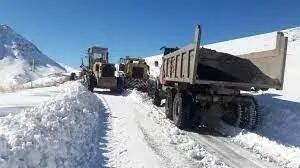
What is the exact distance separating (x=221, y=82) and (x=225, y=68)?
1701 mm

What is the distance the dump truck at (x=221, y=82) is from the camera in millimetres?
12625

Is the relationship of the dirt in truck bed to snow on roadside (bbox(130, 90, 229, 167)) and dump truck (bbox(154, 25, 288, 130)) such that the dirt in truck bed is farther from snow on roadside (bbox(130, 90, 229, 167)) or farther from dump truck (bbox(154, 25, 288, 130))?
snow on roadside (bbox(130, 90, 229, 167))

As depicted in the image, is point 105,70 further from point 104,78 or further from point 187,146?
point 187,146

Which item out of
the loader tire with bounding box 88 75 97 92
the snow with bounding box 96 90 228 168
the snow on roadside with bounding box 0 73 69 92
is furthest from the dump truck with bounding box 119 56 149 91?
the snow with bounding box 96 90 228 168

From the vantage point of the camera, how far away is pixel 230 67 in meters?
14.3

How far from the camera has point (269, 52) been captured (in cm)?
1321

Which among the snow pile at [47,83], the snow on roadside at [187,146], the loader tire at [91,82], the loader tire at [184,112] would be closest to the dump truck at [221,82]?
the loader tire at [184,112]

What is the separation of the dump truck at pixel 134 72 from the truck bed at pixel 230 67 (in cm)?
1671

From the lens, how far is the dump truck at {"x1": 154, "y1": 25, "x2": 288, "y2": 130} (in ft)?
41.4

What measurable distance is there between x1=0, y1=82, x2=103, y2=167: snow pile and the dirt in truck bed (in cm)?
377

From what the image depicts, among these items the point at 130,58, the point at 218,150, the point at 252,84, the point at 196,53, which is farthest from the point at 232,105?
the point at 130,58

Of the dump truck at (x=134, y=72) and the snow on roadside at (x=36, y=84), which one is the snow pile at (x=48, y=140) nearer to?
the snow on roadside at (x=36, y=84)

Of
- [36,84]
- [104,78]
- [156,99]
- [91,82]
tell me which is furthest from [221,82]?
[36,84]

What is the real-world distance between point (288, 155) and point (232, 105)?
381 centimetres
